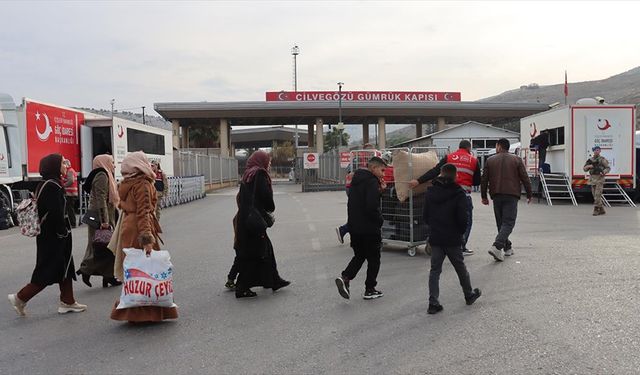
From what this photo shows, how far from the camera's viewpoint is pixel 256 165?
6.73 meters

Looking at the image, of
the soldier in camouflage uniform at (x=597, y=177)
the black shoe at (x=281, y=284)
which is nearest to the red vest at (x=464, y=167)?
the black shoe at (x=281, y=284)

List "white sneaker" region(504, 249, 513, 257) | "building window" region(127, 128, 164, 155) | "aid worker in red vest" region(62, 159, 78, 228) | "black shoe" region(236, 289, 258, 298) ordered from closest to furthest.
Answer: "black shoe" region(236, 289, 258, 298) → "aid worker in red vest" region(62, 159, 78, 228) → "white sneaker" region(504, 249, 513, 257) → "building window" region(127, 128, 164, 155)

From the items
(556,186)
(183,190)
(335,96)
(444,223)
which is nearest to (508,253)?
(444,223)

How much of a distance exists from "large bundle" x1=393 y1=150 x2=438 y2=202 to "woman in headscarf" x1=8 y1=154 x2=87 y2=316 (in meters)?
5.01

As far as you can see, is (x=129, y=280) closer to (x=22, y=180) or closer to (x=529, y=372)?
(x=529, y=372)

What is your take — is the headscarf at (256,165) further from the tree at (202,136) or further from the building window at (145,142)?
the tree at (202,136)

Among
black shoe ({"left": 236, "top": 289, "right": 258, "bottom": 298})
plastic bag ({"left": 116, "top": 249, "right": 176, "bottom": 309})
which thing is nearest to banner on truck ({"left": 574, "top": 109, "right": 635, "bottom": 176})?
black shoe ({"left": 236, "top": 289, "right": 258, "bottom": 298})

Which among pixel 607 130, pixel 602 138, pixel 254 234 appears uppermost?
pixel 607 130

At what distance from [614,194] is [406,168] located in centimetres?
1301

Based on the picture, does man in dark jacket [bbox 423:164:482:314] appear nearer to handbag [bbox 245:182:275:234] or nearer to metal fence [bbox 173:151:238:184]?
handbag [bbox 245:182:275:234]

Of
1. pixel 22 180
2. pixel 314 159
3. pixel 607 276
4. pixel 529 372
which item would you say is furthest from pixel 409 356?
pixel 314 159

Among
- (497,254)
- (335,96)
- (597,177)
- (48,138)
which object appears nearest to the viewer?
(497,254)

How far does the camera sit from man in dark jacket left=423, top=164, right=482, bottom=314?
19.4 ft

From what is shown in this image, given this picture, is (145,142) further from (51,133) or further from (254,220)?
(254,220)
